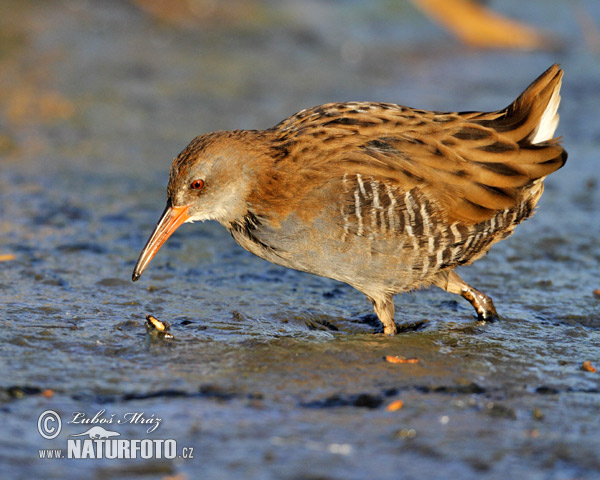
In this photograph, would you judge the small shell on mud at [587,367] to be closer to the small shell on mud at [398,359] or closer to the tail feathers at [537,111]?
the small shell on mud at [398,359]

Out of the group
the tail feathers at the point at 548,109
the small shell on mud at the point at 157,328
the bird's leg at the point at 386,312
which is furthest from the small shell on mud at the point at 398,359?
the tail feathers at the point at 548,109

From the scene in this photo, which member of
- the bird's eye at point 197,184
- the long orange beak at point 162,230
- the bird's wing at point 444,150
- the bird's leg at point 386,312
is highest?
the bird's wing at point 444,150

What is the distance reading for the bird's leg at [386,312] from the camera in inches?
191

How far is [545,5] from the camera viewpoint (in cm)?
1404

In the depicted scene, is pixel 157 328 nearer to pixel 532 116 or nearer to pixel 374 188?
pixel 374 188

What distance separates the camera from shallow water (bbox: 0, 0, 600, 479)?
3.45 meters

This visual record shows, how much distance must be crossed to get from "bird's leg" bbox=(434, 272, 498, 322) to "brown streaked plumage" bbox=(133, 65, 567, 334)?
0.05 m

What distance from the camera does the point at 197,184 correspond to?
485 cm

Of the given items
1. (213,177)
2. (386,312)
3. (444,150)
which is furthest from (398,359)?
(213,177)

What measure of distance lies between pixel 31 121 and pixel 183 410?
19.2ft

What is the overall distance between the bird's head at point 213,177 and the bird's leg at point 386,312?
2.99 feet

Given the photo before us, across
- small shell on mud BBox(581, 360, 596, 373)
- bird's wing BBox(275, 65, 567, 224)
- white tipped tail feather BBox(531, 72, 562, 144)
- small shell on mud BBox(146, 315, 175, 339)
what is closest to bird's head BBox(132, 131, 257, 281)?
bird's wing BBox(275, 65, 567, 224)

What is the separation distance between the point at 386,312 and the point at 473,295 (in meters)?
Result: 0.61

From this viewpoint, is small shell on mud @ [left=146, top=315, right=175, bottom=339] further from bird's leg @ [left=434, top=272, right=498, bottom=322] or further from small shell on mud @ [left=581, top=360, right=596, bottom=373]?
small shell on mud @ [left=581, top=360, right=596, bottom=373]
